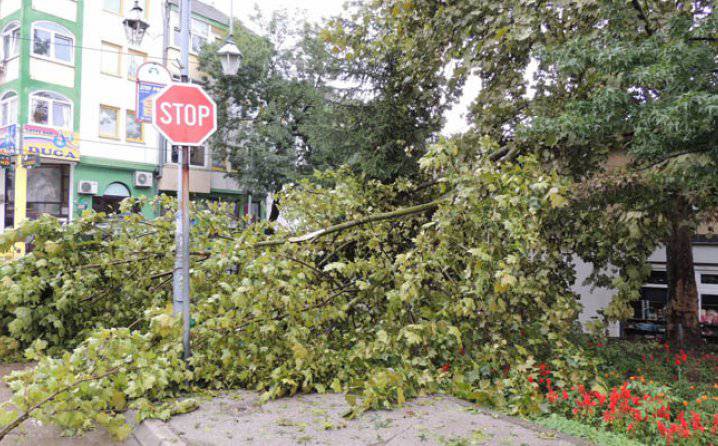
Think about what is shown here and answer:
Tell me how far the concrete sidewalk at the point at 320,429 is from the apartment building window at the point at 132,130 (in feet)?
75.0

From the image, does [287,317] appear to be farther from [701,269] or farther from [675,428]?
[701,269]

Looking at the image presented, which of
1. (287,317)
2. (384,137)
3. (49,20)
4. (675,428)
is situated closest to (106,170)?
(49,20)

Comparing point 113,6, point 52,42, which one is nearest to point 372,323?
point 52,42

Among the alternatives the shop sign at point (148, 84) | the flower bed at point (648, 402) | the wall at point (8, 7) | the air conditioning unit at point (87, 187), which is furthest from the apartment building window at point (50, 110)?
the flower bed at point (648, 402)

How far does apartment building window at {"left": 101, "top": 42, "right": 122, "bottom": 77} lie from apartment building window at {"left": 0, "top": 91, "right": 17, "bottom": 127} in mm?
3825

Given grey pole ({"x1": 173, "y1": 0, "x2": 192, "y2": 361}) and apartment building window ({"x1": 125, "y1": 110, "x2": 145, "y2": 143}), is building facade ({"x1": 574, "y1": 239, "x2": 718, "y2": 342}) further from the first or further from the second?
apartment building window ({"x1": 125, "y1": 110, "x2": 145, "y2": 143})

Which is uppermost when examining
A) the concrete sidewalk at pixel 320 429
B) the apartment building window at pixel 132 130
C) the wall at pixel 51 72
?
the wall at pixel 51 72

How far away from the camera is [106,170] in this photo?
24672mm

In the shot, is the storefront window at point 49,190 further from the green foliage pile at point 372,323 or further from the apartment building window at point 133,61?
the green foliage pile at point 372,323

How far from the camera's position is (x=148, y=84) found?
6254 mm

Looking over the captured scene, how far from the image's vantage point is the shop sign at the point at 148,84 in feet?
19.1

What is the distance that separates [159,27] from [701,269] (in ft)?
81.6

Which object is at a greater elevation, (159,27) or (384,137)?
(159,27)

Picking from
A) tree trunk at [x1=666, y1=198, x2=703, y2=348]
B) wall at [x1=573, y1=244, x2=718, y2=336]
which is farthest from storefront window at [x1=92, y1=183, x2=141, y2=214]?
tree trunk at [x1=666, y1=198, x2=703, y2=348]
